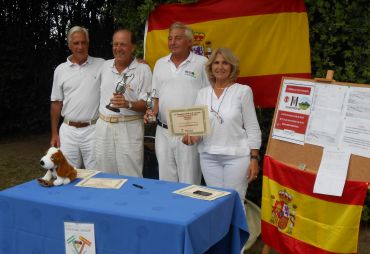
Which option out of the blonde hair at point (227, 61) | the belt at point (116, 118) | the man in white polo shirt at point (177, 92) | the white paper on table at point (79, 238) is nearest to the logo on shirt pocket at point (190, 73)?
the man in white polo shirt at point (177, 92)

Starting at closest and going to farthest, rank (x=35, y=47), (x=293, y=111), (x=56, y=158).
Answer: (x=56, y=158)
(x=293, y=111)
(x=35, y=47)

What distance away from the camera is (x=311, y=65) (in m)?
4.05

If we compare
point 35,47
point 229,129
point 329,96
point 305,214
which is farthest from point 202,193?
point 35,47

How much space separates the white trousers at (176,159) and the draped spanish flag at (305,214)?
0.58 meters

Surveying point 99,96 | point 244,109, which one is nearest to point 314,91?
point 244,109

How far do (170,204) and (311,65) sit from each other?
2345 millimetres

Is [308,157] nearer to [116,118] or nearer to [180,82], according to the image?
[180,82]

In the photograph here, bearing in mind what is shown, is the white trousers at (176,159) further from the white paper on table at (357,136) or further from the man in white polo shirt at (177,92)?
the white paper on table at (357,136)

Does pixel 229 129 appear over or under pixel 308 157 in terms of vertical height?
over

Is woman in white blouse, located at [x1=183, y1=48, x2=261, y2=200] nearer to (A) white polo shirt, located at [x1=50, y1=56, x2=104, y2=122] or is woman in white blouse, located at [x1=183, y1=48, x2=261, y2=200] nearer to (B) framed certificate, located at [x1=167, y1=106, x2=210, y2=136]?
(B) framed certificate, located at [x1=167, y1=106, x2=210, y2=136]

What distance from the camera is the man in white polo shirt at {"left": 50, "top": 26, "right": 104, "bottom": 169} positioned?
12.7 ft

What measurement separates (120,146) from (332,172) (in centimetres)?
171

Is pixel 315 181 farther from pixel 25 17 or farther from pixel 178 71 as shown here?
pixel 25 17

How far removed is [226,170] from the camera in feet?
10.7
